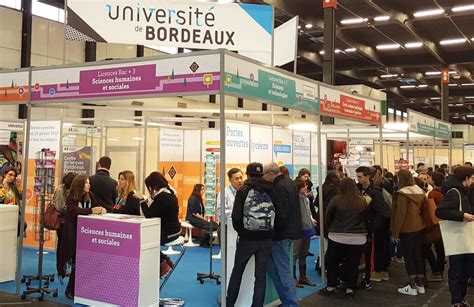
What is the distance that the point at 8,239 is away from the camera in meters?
5.59

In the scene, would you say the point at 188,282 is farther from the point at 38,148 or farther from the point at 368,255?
the point at 38,148

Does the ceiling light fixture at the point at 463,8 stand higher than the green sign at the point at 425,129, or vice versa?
the ceiling light fixture at the point at 463,8

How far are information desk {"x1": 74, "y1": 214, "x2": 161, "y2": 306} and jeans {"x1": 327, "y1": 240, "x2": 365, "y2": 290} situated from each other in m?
1.84

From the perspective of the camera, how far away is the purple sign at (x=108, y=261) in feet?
13.9

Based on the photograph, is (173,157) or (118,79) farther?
(173,157)

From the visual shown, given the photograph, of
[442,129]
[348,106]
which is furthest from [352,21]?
[348,106]

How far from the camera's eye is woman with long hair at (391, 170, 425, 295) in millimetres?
5145

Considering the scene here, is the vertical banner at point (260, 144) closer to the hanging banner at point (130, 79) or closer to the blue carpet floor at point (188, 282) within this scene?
the blue carpet floor at point (188, 282)

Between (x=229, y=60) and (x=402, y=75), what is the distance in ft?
52.1

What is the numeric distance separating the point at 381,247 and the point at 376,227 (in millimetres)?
495

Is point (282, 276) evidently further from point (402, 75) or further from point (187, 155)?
point (402, 75)

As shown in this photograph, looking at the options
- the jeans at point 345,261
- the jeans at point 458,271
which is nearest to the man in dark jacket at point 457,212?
the jeans at point 458,271

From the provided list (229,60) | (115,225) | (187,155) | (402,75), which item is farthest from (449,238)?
(402,75)

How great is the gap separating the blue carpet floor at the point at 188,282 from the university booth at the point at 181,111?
0.29 metres
